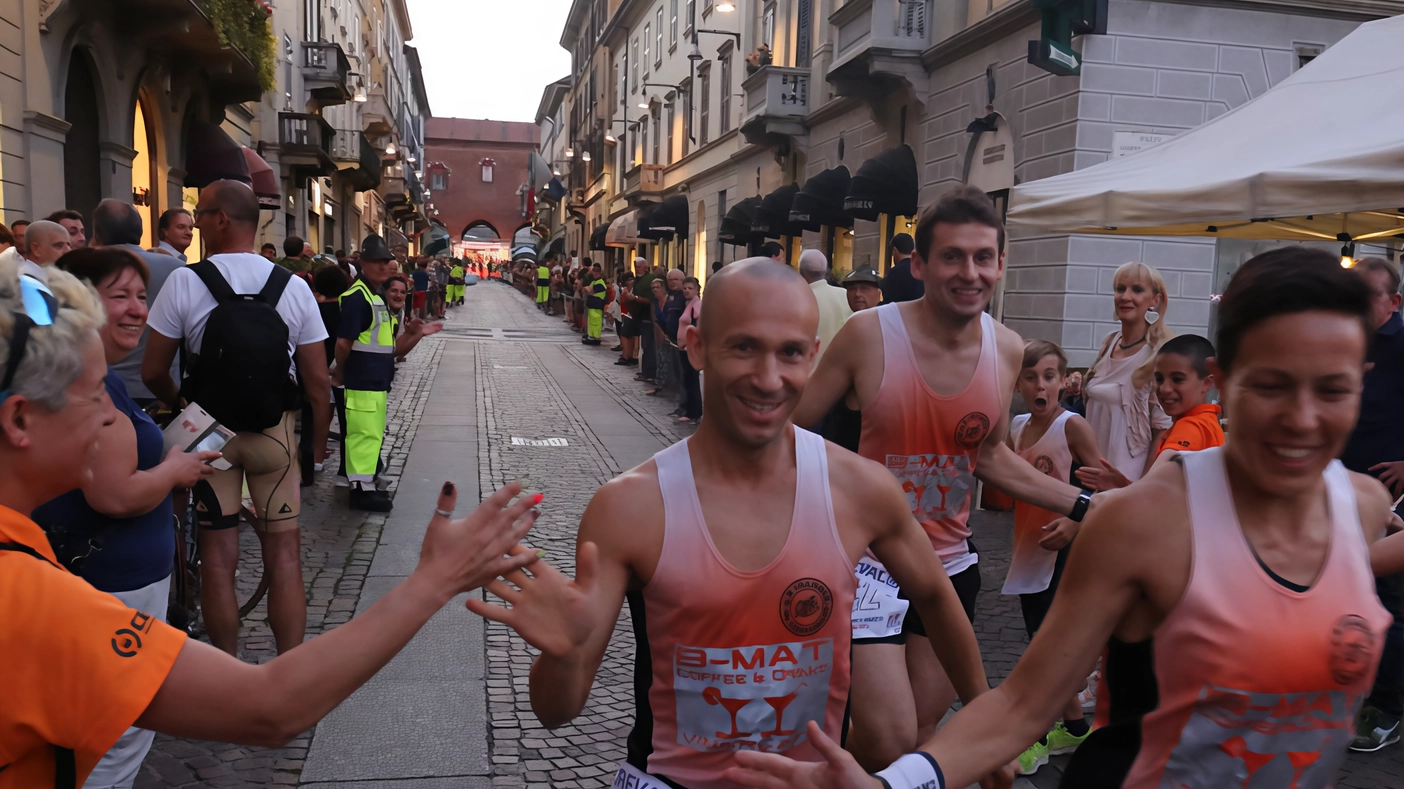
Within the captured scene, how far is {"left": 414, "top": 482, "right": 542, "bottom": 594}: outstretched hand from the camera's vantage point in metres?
1.72

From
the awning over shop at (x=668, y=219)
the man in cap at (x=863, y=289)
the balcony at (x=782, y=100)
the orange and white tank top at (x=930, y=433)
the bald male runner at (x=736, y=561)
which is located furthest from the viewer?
the awning over shop at (x=668, y=219)

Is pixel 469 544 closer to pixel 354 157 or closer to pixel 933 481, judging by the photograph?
pixel 933 481

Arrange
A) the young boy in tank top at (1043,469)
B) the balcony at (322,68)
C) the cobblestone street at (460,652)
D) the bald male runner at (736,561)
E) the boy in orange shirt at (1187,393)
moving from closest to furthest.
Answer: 1. the bald male runner at (736,561)
2. the cobblestone street at (460,652)
3. the boy in orange shirt at (1187,393)
4. the young boy in tank top at (1043,469)
5. the balcony at (322,68)

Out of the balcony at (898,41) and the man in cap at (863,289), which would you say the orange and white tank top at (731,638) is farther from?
the balcony at (898,41)

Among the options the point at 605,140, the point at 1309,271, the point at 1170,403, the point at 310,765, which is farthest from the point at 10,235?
the point at 605,140

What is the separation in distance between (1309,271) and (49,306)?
199cm

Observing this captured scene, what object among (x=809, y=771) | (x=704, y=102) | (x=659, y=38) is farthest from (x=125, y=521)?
(x=659, y=38)

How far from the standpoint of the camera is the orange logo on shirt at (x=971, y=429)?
11.3ft

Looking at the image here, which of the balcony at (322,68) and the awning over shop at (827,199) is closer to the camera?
the awning over shop at (827,199)

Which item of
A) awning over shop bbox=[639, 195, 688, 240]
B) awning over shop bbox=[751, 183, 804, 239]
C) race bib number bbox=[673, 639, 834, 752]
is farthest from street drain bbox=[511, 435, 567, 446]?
awning over shop bbox=[639, 195, 688, 240]

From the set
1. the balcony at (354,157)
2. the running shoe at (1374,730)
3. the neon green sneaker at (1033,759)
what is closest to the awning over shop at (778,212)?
the balcony at (354,157)

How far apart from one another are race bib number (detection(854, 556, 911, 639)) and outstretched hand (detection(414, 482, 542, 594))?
1.63m

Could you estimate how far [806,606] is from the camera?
6.86 feet

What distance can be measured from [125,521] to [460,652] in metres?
2.45
